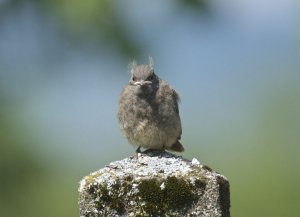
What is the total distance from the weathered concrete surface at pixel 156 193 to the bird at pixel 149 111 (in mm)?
2923

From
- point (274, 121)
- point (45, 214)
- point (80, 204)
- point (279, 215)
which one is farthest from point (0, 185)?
point (274, 121)

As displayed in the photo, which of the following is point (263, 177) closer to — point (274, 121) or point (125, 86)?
point (274, 121)

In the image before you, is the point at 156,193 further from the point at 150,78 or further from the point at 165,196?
the point at 150,78

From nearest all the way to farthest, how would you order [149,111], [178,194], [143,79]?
[178,194] → [149,111] → [143,79]

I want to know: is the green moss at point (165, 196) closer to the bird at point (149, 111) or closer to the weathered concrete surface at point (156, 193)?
the weathered concrete surface at point (156, 193)

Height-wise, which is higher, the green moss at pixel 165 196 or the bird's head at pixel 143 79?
the bird's head at pixel 143 79

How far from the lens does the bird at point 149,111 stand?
6.85 metres

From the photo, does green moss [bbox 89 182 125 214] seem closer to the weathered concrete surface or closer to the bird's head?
the weathered concrete surface

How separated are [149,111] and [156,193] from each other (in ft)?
10.7

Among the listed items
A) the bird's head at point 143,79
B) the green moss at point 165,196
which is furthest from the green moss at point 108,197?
the bird's head at point 143,79

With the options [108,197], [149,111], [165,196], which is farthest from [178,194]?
[149,111]

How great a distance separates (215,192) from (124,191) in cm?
38

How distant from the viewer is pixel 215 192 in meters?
3.75

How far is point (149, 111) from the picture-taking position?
6949 mm
